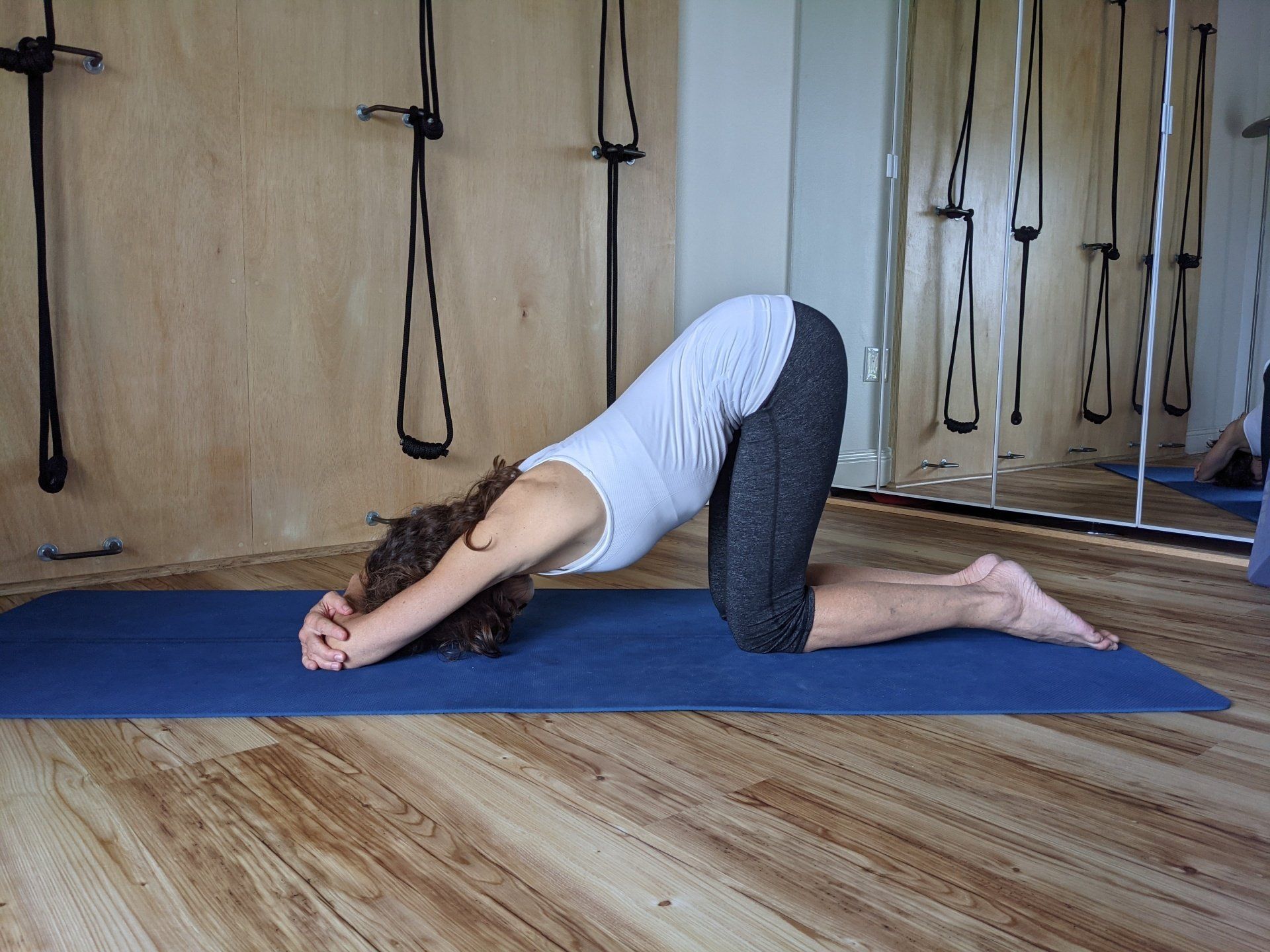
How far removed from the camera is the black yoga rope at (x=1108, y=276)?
2.94 meters

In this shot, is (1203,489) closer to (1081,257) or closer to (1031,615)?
(1081,257)

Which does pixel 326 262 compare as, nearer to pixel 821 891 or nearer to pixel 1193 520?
pixel 821 891

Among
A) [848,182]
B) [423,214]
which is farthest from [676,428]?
[848,182]

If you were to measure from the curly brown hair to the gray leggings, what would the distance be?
0.40 meters

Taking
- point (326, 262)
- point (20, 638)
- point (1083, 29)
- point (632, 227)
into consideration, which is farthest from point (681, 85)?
point (20, 638)

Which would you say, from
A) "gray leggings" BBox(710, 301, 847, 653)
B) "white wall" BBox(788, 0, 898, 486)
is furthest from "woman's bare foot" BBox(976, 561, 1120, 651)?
"white wall" BBox(788, 0, 898, 486)

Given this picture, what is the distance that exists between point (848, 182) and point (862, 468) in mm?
1103

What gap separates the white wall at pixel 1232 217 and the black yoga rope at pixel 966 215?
2.30 ft

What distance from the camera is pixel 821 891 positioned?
1.02 m

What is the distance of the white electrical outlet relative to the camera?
12.5 feet

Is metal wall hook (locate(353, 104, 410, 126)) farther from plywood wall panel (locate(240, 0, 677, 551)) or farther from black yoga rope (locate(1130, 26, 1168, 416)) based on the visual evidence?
black yoga rope (locate(1130, 26, 1168, 416))

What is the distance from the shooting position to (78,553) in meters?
2.36

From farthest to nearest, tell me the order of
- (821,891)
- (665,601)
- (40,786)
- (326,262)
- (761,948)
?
(326,262) < (665,601) < (40,786) < (821,891) < (761,948)

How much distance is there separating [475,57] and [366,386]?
1.04 meters
